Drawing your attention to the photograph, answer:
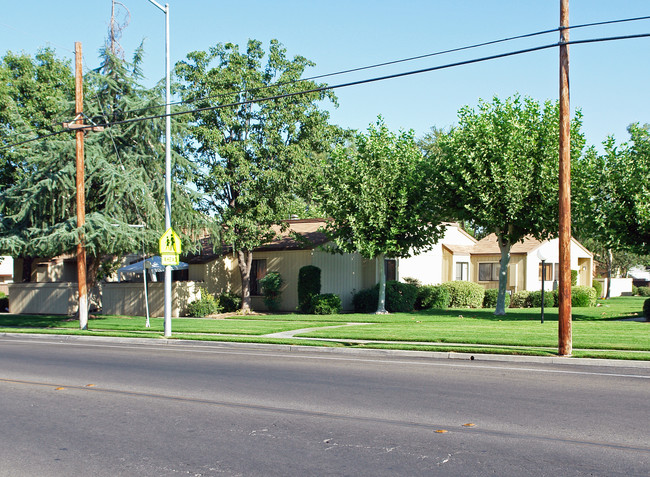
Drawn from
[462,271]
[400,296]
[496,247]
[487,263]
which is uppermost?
[496,247]

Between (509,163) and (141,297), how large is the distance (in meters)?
18.2

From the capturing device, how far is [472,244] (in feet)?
146

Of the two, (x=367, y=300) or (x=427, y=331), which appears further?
→ (x=367, y=300)

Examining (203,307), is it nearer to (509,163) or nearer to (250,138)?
(250,138)

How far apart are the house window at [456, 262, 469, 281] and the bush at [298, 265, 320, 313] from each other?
43.6 ft

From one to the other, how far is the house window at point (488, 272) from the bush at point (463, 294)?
769cm

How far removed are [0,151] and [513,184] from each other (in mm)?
25451

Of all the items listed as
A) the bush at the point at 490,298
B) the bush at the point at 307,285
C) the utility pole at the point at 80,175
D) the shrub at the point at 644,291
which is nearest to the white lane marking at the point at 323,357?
the utility pole at the point at 80,175

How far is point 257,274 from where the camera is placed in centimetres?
3300

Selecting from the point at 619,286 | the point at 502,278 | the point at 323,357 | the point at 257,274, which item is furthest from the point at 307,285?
the point at 619,286

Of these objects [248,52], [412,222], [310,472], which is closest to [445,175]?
[412,222]

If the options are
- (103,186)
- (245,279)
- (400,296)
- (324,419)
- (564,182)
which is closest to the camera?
(324,419)

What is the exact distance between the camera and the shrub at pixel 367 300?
101 ft

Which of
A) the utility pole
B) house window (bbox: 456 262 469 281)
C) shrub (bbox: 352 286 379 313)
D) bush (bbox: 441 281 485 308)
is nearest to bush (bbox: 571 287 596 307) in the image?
bush (bbox: 441 281 485 308)
